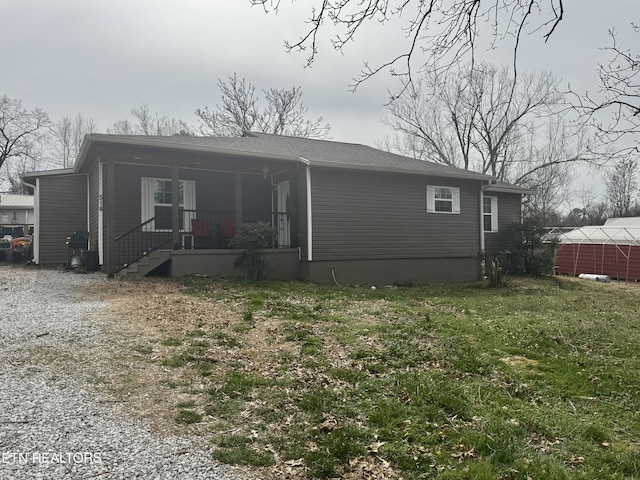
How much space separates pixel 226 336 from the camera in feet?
18.0

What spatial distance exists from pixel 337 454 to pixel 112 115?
3920cm

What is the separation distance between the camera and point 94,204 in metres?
12.6

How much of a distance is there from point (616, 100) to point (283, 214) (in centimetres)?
860

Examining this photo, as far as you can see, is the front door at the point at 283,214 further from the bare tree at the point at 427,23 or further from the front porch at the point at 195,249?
the bare tree at the point at 427,23

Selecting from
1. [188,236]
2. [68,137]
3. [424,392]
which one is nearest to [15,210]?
[68,137]

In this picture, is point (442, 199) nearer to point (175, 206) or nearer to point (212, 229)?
point (212, 229)

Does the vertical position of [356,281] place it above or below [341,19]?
below

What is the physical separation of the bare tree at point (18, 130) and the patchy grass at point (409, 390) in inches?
1301

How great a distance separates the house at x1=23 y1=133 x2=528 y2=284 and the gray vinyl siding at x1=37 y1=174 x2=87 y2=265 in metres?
0.03

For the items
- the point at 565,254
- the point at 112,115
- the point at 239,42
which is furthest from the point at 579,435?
the point at 112,115

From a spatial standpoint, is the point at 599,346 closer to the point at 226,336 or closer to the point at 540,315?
the point at 540,315

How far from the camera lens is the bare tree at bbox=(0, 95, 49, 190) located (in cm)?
3173

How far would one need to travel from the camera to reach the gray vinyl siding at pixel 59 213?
1369 centimetres

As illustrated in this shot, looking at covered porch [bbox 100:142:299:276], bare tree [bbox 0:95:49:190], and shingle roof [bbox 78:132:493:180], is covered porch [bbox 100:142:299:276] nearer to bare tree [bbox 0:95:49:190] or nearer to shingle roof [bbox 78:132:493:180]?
shingle roof [bbox 78:132:493:180]
